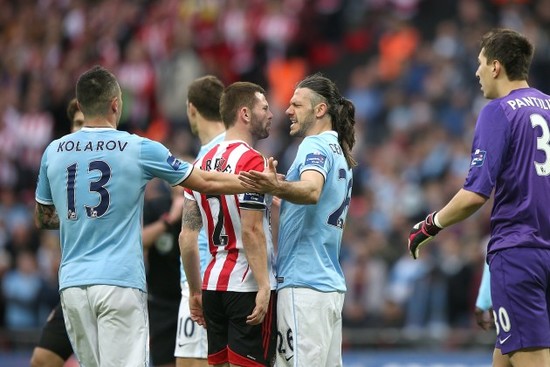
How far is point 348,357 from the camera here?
1447 cm

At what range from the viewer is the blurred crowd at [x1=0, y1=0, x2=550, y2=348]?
16.0 meters

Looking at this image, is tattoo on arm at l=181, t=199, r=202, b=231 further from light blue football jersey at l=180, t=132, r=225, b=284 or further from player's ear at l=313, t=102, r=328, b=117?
player's ear at l=313, t=102, r=328, b=117

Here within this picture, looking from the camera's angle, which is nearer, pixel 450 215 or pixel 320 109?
pixel 450 215

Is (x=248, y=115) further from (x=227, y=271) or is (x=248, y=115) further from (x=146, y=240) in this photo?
(x=146, y=240)

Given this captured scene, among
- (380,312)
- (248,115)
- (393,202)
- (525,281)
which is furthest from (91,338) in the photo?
(393,202)

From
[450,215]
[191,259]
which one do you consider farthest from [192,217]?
[450,215]

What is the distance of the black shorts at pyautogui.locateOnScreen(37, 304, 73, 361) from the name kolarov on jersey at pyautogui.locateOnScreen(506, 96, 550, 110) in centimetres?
472

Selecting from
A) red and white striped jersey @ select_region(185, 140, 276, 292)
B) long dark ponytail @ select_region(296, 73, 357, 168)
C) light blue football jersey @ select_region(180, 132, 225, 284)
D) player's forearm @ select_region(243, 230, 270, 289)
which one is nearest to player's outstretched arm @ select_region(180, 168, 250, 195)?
red and white striped jersey @ select_region(185, 140, 276, 292)

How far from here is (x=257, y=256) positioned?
8.19 metres

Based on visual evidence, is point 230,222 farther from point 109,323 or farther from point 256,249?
point 109,323

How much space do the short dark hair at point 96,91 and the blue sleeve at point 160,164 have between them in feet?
1.44

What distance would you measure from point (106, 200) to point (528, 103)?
3053mm

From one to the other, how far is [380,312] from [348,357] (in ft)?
5.14

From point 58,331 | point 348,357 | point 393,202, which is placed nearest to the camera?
point 58,331
